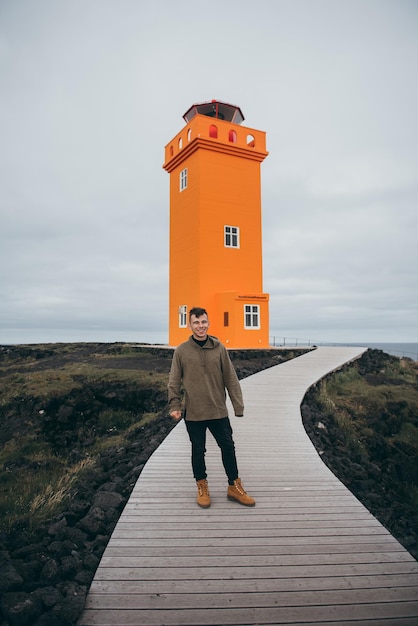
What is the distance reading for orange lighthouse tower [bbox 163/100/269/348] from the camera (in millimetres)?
20875

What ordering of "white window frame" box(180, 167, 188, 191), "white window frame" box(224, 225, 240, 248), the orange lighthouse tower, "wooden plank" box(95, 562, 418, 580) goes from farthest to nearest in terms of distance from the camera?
"white window frame" box(180, 167, 188, 191) → "white window frame" box(224, 225, 240, 248) → the orange lighthouse tower → "wooden plank" box(95, 562, 418, 580)

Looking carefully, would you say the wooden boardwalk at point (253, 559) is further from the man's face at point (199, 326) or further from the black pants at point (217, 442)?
the man's face at point (199, 326)

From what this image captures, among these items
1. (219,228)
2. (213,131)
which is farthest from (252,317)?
Result: (213,131)

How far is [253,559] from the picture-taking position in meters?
3.73

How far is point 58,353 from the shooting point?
24.9 m

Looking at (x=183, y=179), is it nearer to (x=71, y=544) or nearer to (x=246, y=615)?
(x=71, y=544)

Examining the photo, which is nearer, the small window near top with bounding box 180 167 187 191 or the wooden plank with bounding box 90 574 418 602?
the wooden plank with bounding box 90 574 418 602

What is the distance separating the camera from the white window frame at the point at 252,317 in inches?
822

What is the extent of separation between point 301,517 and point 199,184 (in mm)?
18825

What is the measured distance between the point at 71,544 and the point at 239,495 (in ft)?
6.28

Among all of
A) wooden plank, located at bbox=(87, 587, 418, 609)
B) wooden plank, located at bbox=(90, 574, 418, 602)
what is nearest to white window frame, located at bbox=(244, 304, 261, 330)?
wooden plank, located at bbox=(90, 574, 418, 602)

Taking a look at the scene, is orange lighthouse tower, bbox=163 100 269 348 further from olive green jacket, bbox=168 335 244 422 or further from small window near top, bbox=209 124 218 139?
olive green jacket, bbox=168 335 244 422

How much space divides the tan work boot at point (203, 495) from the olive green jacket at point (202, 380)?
817 millimetres

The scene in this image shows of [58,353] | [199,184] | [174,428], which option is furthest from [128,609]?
[58,353]
